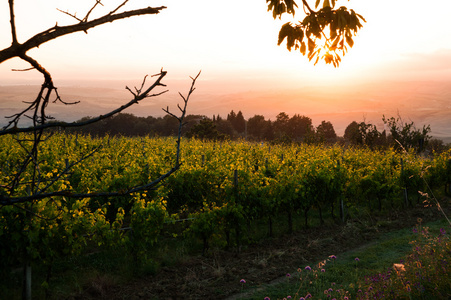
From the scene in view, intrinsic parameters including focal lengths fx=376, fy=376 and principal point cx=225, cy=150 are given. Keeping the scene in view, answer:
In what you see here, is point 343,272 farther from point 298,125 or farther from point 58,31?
point 298,125

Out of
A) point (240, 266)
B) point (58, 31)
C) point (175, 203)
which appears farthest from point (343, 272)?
point (58, 31)

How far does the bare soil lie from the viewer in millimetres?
6422

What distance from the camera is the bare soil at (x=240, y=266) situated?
642cm

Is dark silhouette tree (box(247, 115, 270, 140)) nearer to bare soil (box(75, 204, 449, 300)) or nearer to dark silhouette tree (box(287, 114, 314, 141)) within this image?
dark silhouette tree (box(287, 114, 314, 141))

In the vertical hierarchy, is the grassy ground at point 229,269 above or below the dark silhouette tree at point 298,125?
below

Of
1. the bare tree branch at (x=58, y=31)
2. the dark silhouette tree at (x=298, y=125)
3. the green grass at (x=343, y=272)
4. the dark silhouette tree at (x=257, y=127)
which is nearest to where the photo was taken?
the bare tree branch at (x=58, y=31)

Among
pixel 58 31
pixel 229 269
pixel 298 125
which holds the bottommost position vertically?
pixel 229 269

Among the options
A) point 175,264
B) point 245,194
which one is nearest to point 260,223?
point 245,194

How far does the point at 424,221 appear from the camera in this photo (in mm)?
11523

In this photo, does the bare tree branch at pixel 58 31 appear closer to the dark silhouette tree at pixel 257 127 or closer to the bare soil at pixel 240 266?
the bare soil at pixel 240 266

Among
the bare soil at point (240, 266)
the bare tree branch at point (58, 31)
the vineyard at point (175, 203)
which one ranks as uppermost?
the bare tree branch at point (58, 31)

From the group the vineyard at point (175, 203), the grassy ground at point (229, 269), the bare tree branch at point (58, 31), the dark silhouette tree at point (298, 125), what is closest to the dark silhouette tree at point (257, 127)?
the dark silhouette tree at point (298, 125)

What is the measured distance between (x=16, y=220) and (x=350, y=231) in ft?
26.2

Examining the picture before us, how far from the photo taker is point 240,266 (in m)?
7.56
